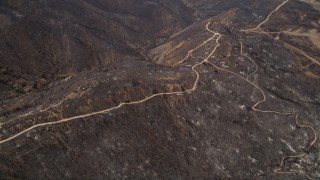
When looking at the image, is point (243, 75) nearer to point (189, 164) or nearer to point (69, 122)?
point (189, 164)

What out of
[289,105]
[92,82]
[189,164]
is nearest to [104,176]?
[189,164]

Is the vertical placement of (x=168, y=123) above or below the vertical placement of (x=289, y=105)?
above

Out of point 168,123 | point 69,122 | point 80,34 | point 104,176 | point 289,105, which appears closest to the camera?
point 104,176

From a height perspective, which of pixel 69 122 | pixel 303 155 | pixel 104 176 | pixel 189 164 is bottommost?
pixel 303 155

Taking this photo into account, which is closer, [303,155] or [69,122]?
[69,122]

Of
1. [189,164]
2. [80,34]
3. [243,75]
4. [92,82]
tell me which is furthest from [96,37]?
[189,164]

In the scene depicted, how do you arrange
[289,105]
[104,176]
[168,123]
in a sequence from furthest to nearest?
[289,105], [168,123], [104,176]
